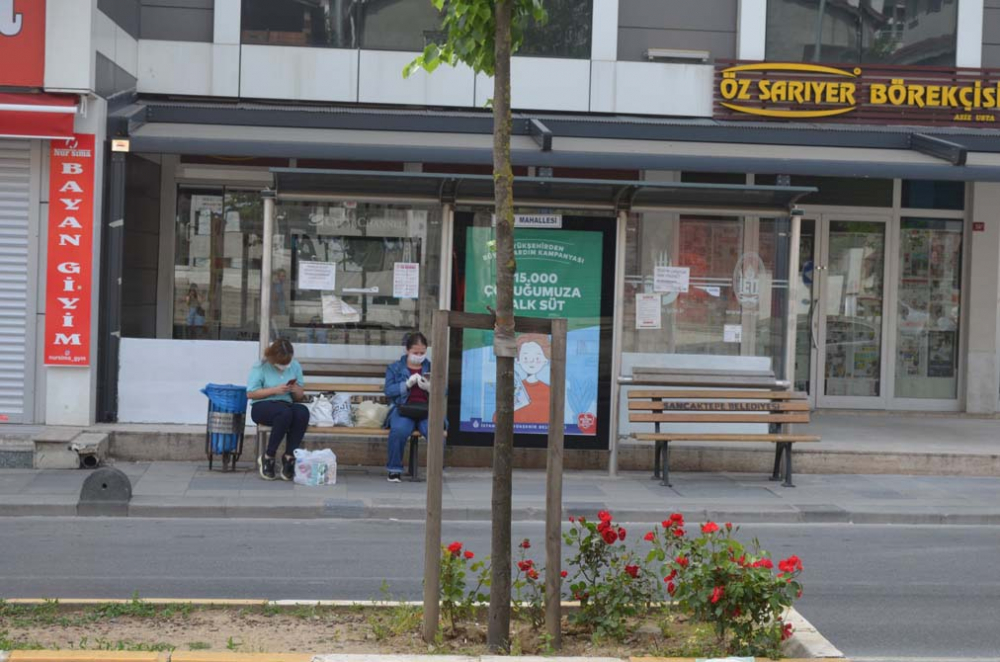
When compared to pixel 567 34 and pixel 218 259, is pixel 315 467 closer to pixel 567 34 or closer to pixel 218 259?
pixel 218 259

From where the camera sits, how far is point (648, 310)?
14.0 metres

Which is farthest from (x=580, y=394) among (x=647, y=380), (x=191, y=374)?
(x=191, y=374)

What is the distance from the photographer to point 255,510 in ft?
36.5

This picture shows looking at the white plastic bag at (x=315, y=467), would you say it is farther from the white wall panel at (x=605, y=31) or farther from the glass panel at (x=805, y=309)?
the glass panel at (x=805, y=309)

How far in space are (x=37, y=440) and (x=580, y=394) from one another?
5.52m

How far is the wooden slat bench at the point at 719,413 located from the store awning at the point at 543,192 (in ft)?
6.49

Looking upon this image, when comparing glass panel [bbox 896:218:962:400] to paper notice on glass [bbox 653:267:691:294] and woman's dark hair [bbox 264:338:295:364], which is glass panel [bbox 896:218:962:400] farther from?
woman's dark hair [bbox 264:338:295:364]

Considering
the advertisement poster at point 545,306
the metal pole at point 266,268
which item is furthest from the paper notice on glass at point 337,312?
the advertisement poster at point 545,306

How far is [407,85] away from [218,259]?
12.3 ft

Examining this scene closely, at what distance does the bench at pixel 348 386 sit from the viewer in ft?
42.1

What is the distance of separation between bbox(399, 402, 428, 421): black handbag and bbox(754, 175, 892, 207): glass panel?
26.7ft

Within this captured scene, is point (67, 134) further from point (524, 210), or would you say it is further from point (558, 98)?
point (558, 98)

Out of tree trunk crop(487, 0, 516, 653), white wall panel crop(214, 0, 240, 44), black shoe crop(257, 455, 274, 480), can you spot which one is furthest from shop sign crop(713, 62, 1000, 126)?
tree trunk crop(487, 0, 516, 653)

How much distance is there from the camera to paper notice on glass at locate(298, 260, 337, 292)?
13766mm
